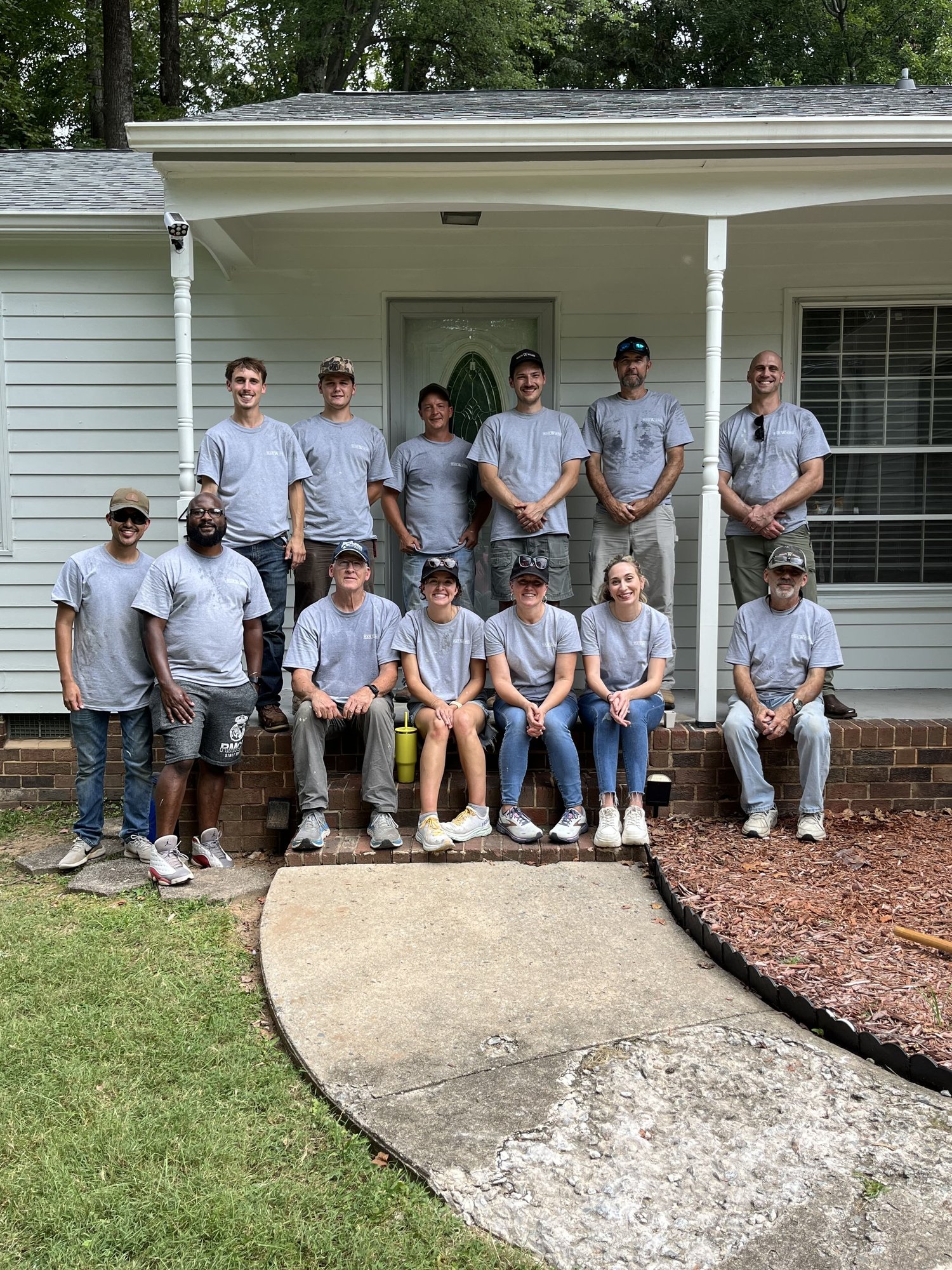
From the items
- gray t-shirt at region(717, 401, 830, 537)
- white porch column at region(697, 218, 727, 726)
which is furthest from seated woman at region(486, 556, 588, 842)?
gray t-shirt at region(717, 401, 830, 537)

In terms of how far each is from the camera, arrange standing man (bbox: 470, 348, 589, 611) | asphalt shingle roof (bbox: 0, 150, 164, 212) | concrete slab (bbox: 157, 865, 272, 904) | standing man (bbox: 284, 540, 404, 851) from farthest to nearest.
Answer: asphalt shingle roof (bbox: 0, 150, 164, 212), standing man (bbox: 470, 348, 589, 611), standing man (bbox: 284, 540, 404, 851), concrete slab (bbox: 157, 865, 272, 904)

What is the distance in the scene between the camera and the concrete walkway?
7.74 ft

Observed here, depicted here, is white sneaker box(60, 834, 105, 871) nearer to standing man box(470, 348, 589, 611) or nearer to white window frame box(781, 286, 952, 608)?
standing man box(470, 348, 589, 611)

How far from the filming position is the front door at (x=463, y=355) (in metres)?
6.32

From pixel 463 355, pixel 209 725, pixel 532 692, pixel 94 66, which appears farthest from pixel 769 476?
pixel 94 66

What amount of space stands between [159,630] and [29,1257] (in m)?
2.68

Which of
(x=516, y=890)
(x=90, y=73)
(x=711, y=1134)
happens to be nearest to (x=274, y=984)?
(x=516, y=890)

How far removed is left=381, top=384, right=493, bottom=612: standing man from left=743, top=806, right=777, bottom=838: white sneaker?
1832mm

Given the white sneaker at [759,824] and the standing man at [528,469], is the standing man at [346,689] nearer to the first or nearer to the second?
the standing man at [528,469]

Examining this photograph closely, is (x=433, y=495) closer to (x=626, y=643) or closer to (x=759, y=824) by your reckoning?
(x=626, y=643)

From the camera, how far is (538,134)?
4.84 metres

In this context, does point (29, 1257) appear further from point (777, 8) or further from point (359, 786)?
point (777, 8)

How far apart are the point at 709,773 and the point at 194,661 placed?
8.12 feet

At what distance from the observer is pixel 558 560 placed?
5383 millimetres
